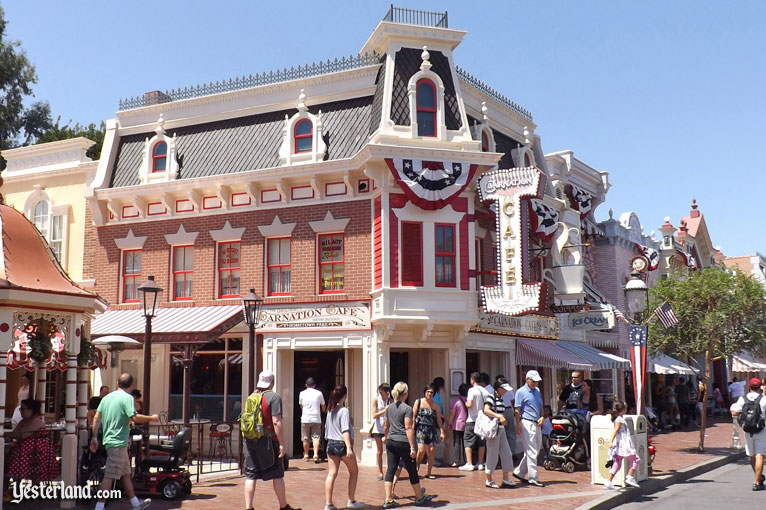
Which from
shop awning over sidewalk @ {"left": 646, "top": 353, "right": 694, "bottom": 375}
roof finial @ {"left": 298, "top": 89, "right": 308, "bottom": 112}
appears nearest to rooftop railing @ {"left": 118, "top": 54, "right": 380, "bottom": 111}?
roof finial @ {"left": 298, "top": 89, "right": 308, "bottom": 112}

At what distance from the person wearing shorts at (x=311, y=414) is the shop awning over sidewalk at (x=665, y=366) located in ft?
48.6

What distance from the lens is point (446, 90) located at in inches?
731

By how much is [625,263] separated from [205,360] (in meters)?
18.1

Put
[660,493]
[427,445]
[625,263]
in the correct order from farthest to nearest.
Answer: [625,263], [427,445], [660,493]

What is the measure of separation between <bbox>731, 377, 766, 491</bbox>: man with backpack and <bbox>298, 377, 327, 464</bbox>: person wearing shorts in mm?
8464

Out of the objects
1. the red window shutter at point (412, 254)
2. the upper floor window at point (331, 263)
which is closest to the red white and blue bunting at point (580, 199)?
the red window shutter at point (412, 254)

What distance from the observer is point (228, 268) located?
1978 cm

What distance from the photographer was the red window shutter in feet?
57.0

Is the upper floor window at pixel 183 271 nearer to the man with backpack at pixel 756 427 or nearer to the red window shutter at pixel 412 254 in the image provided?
the red window shutter at pixel 412 254

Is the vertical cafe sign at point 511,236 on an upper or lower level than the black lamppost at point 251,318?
upper

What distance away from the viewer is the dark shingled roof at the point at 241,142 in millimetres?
18844

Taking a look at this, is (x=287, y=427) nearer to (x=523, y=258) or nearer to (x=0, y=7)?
(x=523, y=258)

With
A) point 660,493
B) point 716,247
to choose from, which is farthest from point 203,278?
point 716,247

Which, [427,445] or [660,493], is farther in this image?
[427,445]
